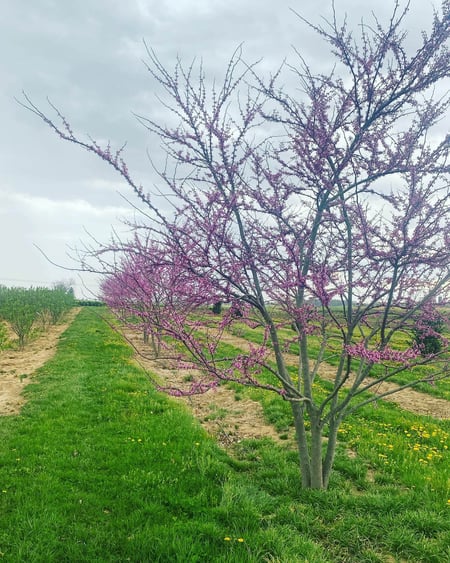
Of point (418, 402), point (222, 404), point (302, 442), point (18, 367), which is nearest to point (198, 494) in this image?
point (302, 442)

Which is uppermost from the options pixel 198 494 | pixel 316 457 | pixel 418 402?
pixel 316 457

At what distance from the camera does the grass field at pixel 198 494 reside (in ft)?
12.8

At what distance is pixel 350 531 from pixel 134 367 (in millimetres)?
9295

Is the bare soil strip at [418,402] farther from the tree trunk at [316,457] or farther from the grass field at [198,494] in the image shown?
the tree trunk at [316,457]

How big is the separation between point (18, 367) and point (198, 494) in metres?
10.8

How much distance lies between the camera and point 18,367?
1358cm

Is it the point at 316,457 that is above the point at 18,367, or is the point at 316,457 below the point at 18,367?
above

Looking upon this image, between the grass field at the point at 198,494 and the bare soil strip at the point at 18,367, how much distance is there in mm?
1260

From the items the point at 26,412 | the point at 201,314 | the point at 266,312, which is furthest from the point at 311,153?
the point at 26,412

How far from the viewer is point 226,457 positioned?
6.25m

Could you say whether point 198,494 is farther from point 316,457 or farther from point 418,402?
point 418,402

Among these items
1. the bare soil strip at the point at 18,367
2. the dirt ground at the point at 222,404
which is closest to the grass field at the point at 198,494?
the dirt ground at the point at 222,404

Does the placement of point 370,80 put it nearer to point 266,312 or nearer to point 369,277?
point 369,277

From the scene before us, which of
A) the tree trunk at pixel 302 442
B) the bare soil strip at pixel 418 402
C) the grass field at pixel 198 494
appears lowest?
the grass field at pixel 198 494
